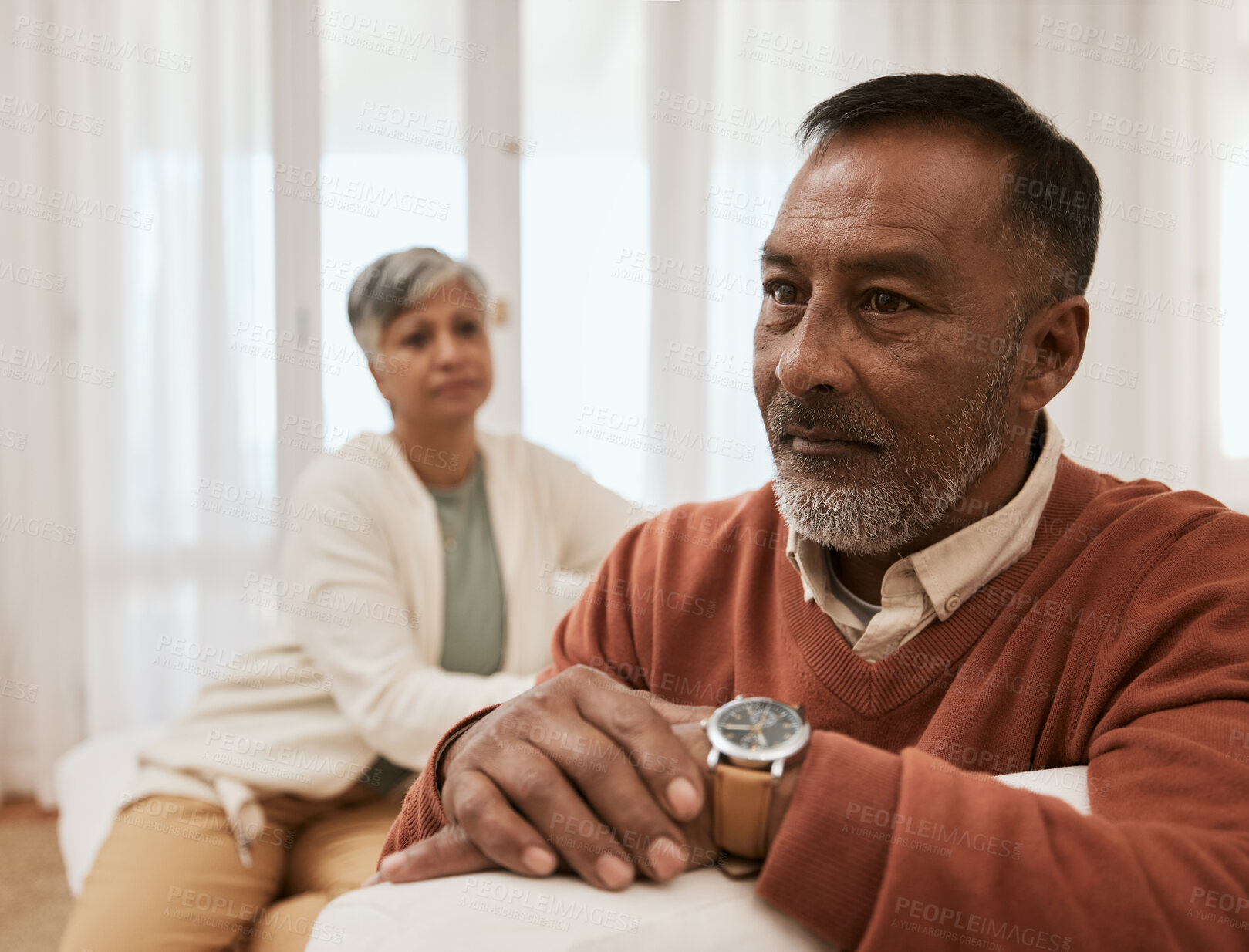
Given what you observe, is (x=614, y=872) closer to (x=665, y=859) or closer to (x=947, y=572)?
(x=665, y=859)

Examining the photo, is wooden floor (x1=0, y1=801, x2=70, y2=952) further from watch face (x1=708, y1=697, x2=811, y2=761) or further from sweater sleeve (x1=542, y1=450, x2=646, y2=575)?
watch face (x1=708, y1=697, x2=811, y2=761)

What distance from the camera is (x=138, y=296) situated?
3.11 meters

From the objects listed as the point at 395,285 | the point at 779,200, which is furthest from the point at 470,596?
the point at 779,200

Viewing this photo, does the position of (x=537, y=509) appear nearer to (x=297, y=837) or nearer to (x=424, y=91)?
(x=297, y=837)

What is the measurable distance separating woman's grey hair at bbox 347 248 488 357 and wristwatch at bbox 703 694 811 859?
1.63 m

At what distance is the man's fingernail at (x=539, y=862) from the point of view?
0.81 m

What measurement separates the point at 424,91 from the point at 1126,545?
2.81 metres

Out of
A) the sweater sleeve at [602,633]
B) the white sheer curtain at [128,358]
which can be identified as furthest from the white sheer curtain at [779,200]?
the sweater sleeve at [602,633]

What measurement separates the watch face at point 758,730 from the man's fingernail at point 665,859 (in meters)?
0.08

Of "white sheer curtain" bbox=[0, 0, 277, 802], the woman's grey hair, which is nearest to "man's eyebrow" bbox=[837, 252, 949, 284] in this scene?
the woman's grey hair

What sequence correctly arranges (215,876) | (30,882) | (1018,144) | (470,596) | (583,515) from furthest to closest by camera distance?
(30,882)
(583,515)
(470,596)
(215,876)
(1018,144)

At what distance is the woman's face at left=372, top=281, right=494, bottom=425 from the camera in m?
2.26

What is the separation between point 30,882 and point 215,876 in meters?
1.25

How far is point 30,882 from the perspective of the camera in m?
2.67
